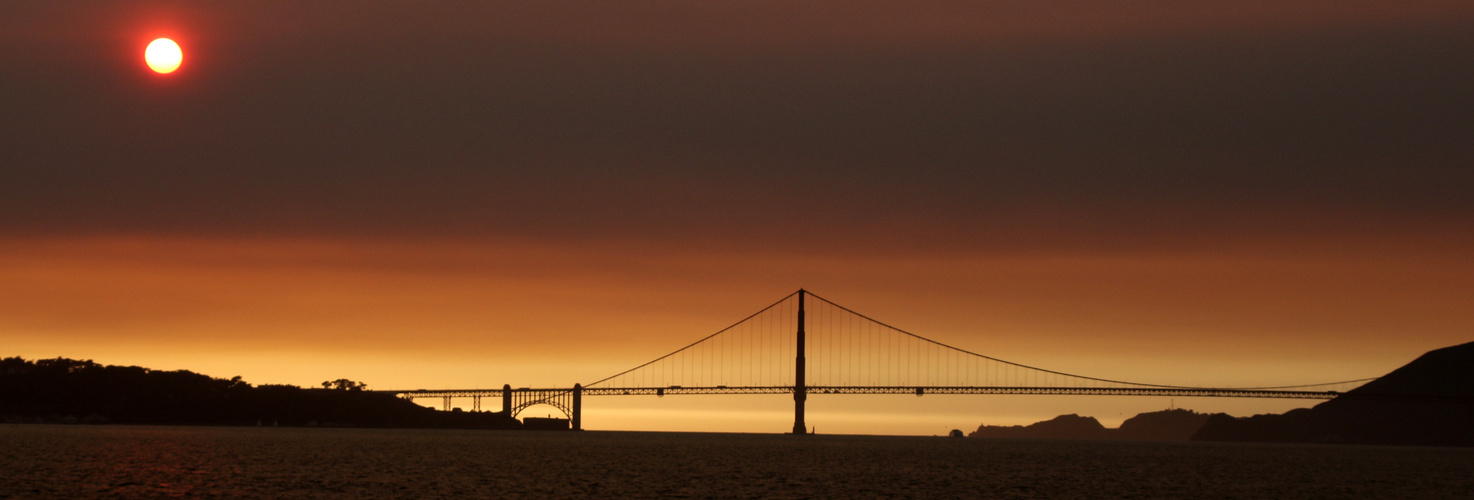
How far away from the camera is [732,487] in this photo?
222 ft

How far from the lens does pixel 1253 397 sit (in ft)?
573

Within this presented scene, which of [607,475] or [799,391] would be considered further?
[799,391]

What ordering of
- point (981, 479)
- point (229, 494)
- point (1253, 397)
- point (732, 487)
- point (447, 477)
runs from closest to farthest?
point (229, 494) < point (732, 487) < point (447, 477) < point (981, 479) < point (1253, 397)

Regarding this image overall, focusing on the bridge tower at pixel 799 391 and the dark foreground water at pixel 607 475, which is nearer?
the dark foreground water at pixel 607 475

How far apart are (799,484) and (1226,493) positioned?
1955 centimetres

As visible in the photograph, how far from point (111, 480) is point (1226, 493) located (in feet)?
158

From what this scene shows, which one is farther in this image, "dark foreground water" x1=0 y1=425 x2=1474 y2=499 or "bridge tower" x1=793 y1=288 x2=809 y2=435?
"bridge tower" x1=793 y1=288 x2=809 y2=435

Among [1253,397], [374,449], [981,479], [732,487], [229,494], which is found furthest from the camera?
[1253,397]

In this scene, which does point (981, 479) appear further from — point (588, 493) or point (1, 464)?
point (1, 464)

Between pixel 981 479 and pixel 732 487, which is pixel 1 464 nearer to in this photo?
pixel 732 487

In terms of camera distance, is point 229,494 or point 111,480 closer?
point 229,494

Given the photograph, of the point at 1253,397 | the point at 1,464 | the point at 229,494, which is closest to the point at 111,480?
the point at 229,494

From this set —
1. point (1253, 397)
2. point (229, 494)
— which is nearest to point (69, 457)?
point (229, 494)

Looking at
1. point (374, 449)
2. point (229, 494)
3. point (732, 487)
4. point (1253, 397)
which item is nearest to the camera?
point (229, 494)
